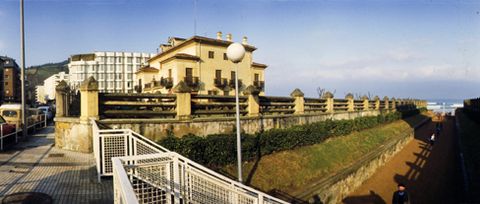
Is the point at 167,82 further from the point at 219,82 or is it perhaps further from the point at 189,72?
the point at 219,82

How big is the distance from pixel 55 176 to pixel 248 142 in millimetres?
6587

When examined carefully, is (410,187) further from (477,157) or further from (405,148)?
(405,148)

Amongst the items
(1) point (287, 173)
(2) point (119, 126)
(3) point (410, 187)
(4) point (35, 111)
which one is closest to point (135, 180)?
(2) point (119, 126)

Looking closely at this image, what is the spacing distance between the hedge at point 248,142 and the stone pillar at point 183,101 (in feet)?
3.99

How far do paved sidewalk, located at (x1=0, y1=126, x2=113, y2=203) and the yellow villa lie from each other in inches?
958

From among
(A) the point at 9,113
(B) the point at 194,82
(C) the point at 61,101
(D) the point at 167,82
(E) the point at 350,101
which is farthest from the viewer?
(D) the point at 167,82

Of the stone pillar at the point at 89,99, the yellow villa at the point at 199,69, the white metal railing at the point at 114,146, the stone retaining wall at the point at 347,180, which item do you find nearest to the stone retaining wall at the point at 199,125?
the stone pillar at the point at 89,99

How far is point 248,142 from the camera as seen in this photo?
446 inches

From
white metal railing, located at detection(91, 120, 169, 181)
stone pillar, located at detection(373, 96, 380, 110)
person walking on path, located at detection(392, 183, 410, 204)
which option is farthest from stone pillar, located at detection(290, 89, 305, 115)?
stone pillar, located at detection(373, 96, 380, 110)

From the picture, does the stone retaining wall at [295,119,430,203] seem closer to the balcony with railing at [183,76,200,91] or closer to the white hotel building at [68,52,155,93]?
the balcony with railing at [183,76,200,91]

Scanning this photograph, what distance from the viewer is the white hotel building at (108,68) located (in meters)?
88.0

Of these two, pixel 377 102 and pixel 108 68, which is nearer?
pixel 377 102

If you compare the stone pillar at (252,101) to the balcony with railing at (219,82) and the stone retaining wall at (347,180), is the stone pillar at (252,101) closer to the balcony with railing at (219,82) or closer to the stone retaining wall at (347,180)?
the stone retaining wall at (347,180)

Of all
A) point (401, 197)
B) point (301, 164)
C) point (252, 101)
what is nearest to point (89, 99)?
point (252, 101)
